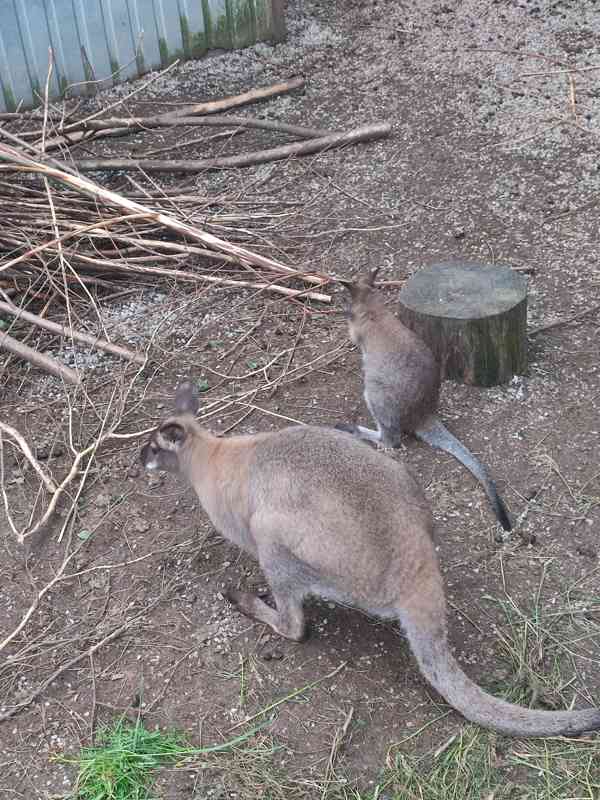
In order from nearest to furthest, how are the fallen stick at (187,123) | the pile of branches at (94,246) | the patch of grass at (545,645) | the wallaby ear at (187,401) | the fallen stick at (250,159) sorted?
the patch of grass at (545,645)
the wallaby ear at (187,401)
the pile of branches at (94,246)
the fallen stick at (250,159)
the fallen stick at (187,123)

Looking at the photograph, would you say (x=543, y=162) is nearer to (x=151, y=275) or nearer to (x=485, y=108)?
(x=485, y=108)

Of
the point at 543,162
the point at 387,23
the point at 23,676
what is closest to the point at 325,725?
the point at 23,676

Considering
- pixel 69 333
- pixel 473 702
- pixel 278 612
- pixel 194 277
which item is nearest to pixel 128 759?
pixel 278 612

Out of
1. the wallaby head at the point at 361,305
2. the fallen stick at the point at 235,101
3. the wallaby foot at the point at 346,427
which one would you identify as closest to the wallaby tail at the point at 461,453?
the wallaby foot at the point at 346,427

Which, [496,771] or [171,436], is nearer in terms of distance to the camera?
[496,771]

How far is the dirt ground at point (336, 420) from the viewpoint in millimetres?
3629

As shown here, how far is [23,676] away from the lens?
12.8 ft

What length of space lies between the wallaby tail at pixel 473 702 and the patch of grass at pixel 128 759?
0.76 metres

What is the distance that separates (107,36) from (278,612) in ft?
22.2

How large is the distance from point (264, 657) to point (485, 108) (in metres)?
6.00

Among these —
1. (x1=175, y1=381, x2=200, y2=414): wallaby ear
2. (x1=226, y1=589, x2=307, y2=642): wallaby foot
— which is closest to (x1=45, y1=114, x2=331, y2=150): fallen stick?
(x1=175, y1=381, x2=200, y2=414): wallaby ear

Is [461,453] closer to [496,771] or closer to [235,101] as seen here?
[496,771]

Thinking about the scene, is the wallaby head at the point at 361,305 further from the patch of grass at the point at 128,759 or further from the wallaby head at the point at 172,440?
the patch of grass at the point at 128,759

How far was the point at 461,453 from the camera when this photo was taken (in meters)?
4.75
